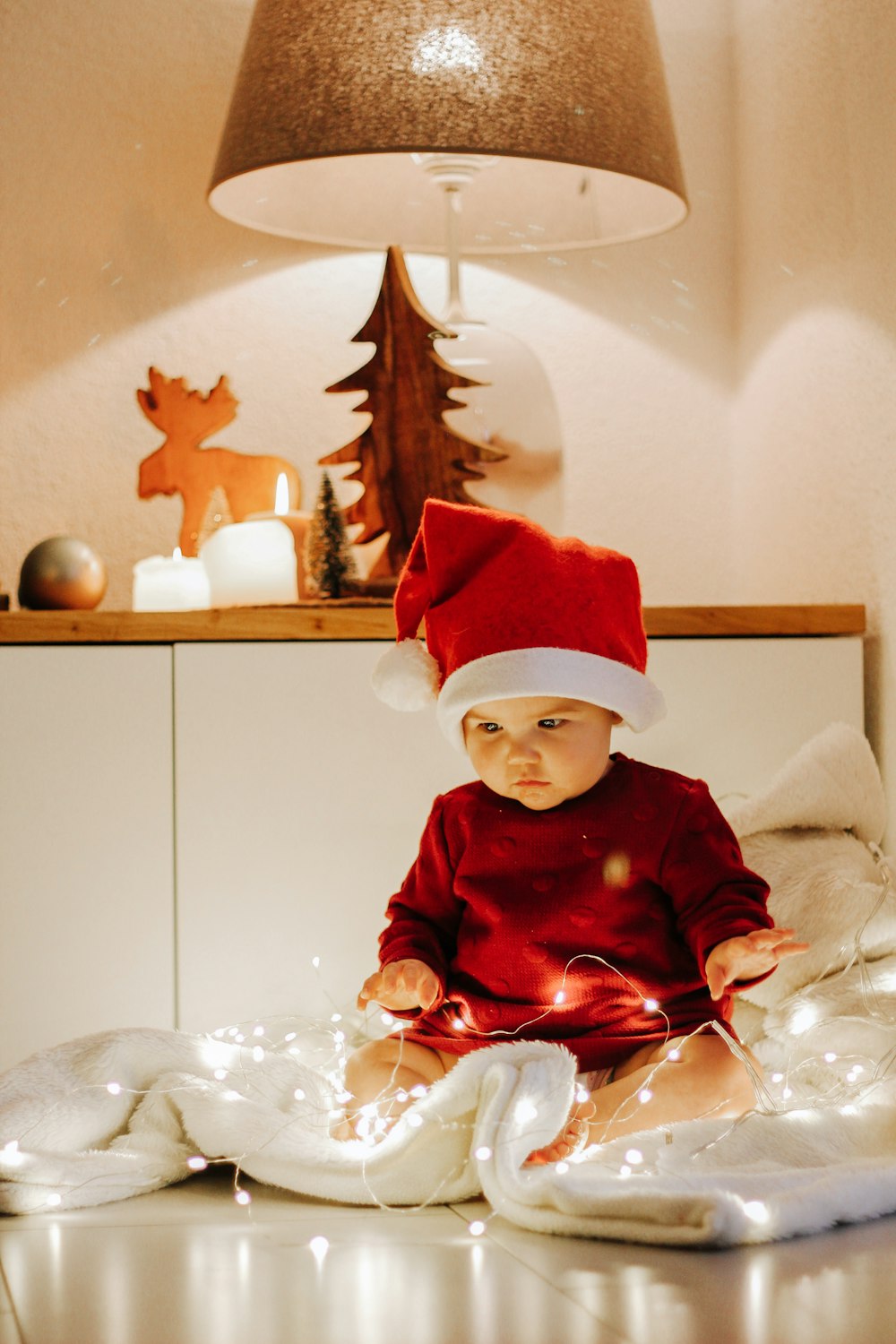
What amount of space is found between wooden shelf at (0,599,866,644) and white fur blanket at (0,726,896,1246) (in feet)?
0.81

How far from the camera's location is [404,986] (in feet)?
3.81

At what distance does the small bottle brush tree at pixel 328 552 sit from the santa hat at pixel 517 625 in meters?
0.28

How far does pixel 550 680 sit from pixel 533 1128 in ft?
1.08

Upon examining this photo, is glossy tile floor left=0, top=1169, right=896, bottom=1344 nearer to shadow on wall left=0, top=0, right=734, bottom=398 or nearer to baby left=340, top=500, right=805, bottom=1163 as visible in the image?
baby left=340, top=500, right=805, bottom=1163

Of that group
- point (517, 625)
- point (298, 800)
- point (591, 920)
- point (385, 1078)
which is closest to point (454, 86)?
point (517, 625)

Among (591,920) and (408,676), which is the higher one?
(408,676)

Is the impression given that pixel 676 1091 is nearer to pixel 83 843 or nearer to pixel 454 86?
pixel 83 843

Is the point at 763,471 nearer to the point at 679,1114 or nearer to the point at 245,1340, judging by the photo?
the point at 679,1114

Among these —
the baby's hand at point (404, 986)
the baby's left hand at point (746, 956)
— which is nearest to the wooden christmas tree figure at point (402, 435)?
the baby's hand at point (404, 986)

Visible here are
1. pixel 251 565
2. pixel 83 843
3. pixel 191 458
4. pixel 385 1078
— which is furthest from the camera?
pixel 191 458

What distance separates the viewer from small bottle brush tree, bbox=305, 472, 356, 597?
1499 mm

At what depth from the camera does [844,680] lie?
4.75 ft

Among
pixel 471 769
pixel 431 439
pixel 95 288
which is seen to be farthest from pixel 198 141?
pixel 471 769

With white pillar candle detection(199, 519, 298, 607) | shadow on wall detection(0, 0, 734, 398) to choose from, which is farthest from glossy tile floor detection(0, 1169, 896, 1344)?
shadow on wall detection(0, 0, 734, 398)
